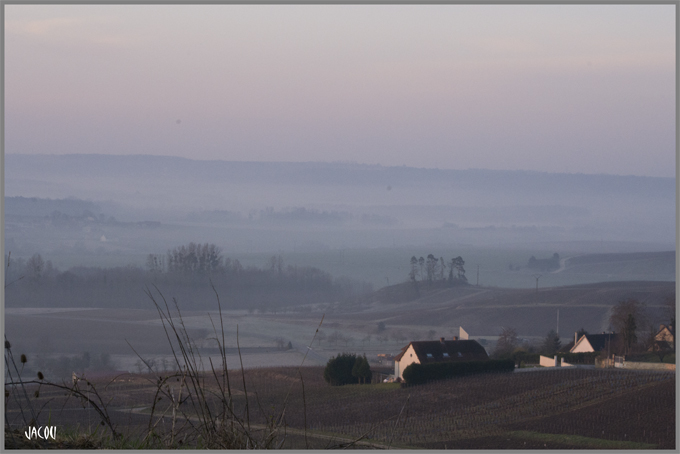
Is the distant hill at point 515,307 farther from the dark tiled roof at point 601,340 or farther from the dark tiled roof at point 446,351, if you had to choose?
the dark tiled roof at point 446,351

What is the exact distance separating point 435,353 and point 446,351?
3.68 feet

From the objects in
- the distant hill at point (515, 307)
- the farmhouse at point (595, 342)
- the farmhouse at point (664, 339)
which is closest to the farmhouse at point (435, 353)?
the farmhouse at point (595, 342)

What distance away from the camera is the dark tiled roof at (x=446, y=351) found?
129 ft

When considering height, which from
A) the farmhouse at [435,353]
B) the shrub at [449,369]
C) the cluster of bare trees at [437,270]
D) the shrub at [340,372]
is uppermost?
the cluster of bare trees at [437,270]

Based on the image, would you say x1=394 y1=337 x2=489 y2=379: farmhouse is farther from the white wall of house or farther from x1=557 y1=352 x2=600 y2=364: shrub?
x1=557 y1=352 x2=600 y2=364: shrub

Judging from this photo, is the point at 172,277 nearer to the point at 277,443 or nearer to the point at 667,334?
the point at 667,334

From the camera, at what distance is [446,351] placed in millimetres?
40719

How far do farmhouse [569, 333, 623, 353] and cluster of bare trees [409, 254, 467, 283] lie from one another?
8363cm

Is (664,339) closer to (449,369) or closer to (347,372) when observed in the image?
(449,369)

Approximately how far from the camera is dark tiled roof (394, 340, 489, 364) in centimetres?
3931

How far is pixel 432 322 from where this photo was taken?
101125mm

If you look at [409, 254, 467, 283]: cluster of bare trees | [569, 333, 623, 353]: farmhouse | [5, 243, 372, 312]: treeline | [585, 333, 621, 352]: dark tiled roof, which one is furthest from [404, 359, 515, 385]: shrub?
[409, 254, 467, 283]: cluster of bare trees

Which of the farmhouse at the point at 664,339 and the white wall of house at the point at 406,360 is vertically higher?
the farmhouse at the point at 664,339

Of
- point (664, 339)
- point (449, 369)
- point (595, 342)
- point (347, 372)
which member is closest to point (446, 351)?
point (449, 369)
